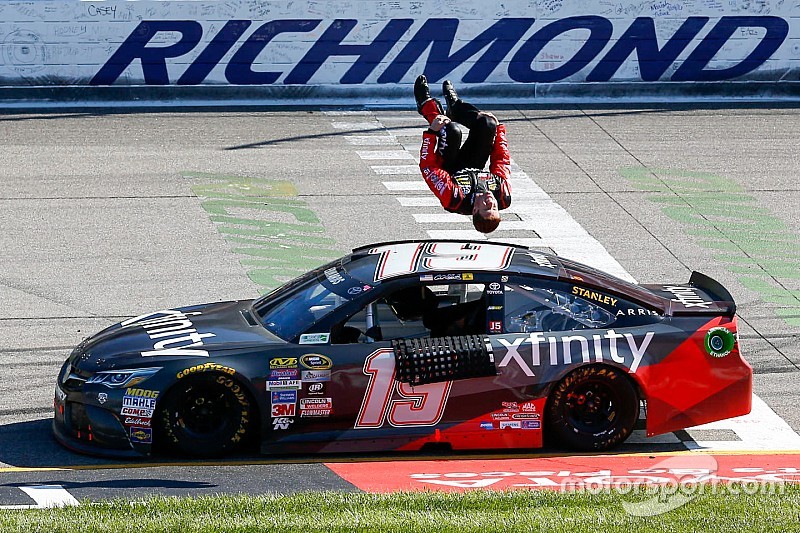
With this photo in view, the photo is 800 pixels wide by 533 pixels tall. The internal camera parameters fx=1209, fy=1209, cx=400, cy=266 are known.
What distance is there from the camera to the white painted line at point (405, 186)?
55.3 ft

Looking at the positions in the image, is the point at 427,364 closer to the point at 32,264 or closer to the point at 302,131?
the point at 32,264

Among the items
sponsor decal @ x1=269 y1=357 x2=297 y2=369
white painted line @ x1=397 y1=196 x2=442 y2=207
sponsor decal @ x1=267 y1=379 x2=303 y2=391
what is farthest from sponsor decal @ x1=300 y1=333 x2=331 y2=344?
white painted line @ x1=397 y1=196 x2=442 y2=207

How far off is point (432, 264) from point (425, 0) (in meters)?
13.7

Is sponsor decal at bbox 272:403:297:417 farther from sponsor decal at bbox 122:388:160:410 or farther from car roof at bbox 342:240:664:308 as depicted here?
car roof at bbox 342:240:664:308

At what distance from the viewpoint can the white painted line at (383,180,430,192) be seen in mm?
16859

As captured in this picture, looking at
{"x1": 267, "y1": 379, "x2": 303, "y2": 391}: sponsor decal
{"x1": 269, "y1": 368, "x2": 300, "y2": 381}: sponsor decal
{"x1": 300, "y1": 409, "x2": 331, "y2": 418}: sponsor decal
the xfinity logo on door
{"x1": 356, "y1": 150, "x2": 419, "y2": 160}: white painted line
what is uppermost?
the xfinity logo on door

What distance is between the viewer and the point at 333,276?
9.20 meters

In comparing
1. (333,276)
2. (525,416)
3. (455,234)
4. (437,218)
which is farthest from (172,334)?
(437,218)

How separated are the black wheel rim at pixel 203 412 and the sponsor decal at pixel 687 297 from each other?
11.5ft

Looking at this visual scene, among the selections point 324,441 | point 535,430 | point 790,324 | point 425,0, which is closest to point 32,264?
point 324,441

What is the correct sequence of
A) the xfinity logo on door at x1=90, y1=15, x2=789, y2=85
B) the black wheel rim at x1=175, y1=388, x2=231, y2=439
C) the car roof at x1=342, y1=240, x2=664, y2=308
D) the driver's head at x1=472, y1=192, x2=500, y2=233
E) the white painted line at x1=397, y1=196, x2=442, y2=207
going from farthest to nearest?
the xfinity logo on door at x1=90, y1=15, x2=789, y2=85 → the white painted line at x1=397, y1=196, x2=442, y2=207 → the driver's head at x1=472, y1=192, x2=500, y2=233 → the car roof at x1=342, y1=240, x2=664, y2=308 → the black wheel rim at x1=175, y1=388, x2=231, y2=439

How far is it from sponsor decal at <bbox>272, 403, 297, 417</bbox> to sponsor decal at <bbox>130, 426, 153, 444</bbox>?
87cm

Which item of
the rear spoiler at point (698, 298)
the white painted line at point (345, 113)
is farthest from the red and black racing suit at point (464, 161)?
the white painted line at point (345, 113)

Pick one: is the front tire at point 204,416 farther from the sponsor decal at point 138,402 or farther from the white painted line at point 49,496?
the white painted line at point 49,496
